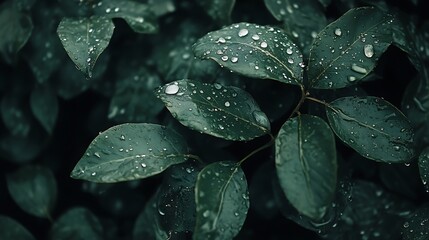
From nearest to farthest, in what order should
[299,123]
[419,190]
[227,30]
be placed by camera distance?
[299,123] < [227,30] < [419,190]

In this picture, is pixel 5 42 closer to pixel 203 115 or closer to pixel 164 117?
pixel 164 117

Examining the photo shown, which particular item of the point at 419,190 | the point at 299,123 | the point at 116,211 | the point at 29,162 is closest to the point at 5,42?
the point at 29,162

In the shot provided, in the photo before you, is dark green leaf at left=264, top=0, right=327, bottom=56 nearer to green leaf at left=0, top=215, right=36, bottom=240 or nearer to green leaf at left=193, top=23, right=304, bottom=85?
green leaf at left=193, top=23, right=304, bottom=85

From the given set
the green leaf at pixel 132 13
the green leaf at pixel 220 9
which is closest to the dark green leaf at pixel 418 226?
the green leaf at pixel 220 9

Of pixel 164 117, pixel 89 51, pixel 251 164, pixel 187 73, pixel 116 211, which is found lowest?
pixel 116 211

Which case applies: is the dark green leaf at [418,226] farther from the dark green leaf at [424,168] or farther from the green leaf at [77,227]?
the green leaf at [77,227]

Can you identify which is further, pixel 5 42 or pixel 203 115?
pixel 5 42

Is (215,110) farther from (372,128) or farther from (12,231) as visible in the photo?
(12,231)
